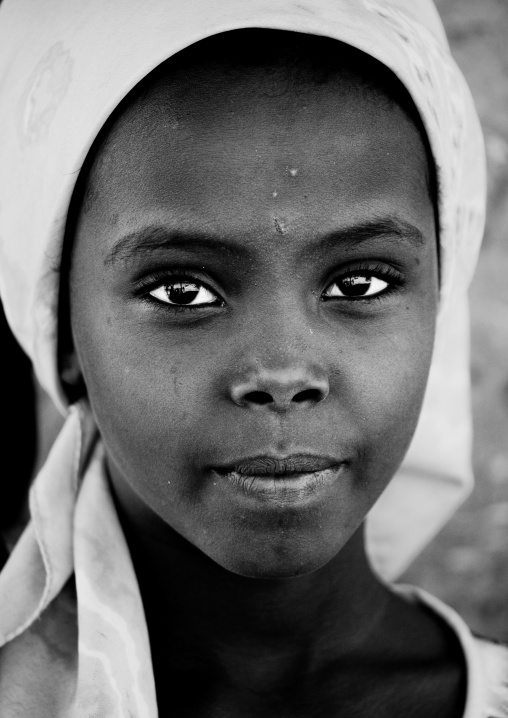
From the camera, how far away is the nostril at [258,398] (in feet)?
3.42

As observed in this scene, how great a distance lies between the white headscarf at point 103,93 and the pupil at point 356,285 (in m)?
0.21

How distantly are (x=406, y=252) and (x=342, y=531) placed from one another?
41 centimetres

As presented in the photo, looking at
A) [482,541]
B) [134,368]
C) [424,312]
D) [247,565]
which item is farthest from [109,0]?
[482,541]

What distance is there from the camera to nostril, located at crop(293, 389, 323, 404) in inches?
41.4

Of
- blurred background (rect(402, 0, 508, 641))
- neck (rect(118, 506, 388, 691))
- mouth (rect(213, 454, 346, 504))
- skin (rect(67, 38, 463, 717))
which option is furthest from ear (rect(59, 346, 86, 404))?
blurred background (rect(402, 0, 508, 641))

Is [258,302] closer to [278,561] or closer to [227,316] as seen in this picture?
[227,316]

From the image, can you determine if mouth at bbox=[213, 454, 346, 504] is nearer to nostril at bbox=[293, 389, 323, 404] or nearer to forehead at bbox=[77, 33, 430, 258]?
nostril at bbox=[293, 389, 323, 404]

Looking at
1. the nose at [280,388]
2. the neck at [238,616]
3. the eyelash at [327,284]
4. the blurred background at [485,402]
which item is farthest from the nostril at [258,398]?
the blurred background at [485,402]

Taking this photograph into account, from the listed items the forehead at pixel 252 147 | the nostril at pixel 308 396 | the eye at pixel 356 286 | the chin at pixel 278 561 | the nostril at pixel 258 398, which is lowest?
the chin at pixel 278 561

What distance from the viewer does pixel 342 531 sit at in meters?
1.16

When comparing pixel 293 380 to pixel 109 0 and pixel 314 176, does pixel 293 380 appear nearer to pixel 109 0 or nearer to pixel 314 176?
pixel 314 176

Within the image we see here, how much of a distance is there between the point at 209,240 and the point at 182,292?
99 mm

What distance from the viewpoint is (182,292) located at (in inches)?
44.4

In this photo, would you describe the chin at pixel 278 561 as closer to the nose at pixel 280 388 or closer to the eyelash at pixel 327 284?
the nose at pixel 280 388
